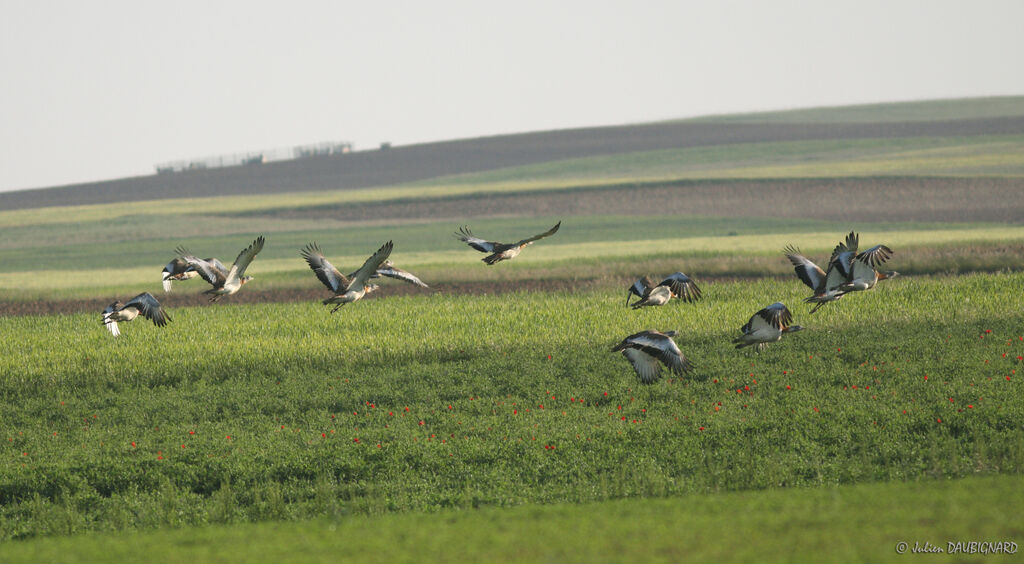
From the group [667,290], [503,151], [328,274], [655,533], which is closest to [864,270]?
[667,290]

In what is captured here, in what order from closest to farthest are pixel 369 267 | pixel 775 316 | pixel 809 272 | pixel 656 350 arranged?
pixel 656 350 → pixel 775 316 → pixel 369 267 → pixel 809 272

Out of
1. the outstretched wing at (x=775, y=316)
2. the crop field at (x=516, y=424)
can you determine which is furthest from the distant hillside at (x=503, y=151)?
the outstretched wing at (x=775, y=316)

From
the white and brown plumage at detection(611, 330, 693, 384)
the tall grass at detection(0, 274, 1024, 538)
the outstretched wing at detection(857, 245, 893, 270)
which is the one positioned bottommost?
the tall grass at detection(0, 274, 1024, 538)

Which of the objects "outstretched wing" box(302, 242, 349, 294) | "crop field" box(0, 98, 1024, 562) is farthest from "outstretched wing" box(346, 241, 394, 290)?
"crop field" box(0, 98, 1024, 562)

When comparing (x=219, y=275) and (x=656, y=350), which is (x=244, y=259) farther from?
(x=656, y=350)

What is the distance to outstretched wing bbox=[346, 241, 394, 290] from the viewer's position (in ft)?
66.0

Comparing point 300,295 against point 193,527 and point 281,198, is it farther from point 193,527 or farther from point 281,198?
point 281,198

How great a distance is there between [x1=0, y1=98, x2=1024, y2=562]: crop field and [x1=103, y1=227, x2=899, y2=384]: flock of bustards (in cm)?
238

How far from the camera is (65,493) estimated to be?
21562mm

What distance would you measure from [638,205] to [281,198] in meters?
44.4

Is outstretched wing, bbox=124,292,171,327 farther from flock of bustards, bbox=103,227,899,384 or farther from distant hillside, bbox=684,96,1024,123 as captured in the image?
distant hillside, bbox=684,96,1024,123

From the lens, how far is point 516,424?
25.1 meters

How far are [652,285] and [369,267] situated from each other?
19.7ft

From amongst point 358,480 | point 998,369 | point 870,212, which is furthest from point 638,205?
point 358,480
